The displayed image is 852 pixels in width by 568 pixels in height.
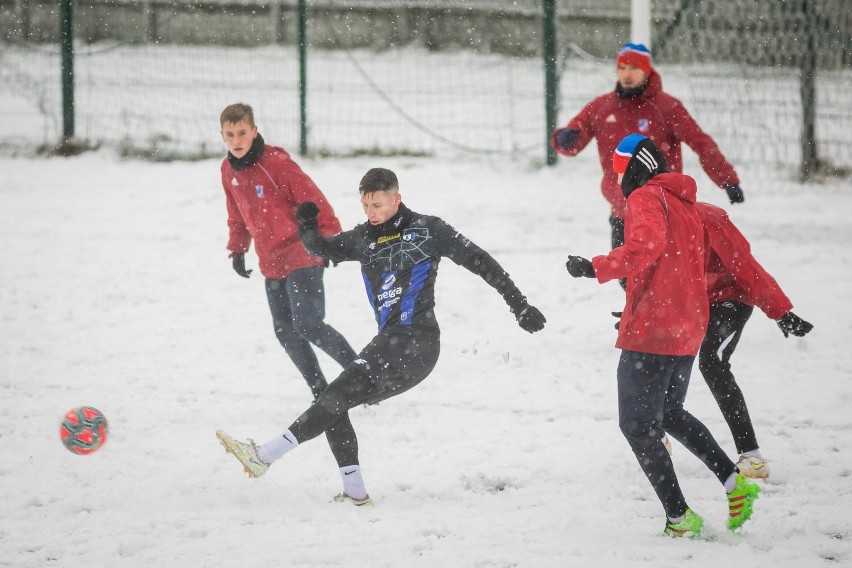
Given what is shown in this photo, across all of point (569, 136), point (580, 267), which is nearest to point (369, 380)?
point (580, 267)

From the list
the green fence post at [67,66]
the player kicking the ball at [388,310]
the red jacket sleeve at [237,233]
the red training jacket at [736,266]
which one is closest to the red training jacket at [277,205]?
the red jacket sleeve at [237,233]

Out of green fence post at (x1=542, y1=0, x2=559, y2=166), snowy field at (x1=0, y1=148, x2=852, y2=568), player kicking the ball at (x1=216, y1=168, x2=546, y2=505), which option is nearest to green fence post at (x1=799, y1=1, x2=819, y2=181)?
snowy field at (x1=0, y1=148, x2=852, y2=568)

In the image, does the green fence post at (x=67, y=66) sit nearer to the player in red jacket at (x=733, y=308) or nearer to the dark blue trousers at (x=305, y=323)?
the dark blue trousers at (x=305, y=323)

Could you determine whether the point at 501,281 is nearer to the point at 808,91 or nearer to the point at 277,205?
the point at 277,205

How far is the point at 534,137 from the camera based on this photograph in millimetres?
12828

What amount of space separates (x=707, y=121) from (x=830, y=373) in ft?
22.2

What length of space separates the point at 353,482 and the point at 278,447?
1.39 ft

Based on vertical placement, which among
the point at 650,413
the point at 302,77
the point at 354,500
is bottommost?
the point at 354,500

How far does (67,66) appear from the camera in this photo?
12.1 metres

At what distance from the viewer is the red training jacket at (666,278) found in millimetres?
3861

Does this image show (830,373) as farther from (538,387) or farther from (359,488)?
(359,488)

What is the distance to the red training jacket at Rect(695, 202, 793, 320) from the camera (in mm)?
4254

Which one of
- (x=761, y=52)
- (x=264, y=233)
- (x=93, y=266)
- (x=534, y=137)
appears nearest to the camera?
(x=264, y=233)

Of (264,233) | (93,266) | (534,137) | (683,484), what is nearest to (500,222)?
(534,137)
